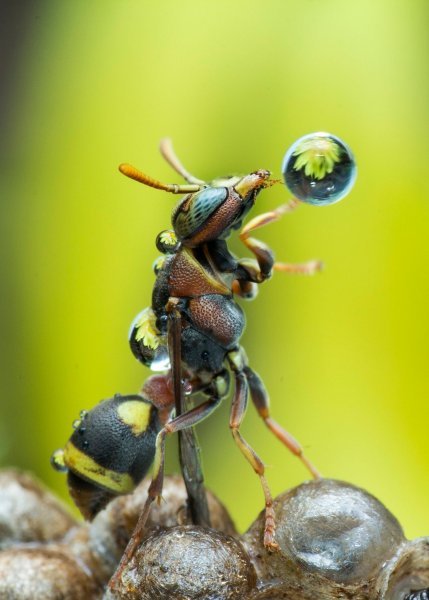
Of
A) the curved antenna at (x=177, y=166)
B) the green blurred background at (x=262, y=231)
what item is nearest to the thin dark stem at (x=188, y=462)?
the curved antenna at (x=177, y=166)

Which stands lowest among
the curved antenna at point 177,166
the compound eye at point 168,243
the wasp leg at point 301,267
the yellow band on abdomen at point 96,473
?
the yellow band on abdomen at point 96,473

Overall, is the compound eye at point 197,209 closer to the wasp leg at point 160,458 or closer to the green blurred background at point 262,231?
the wasp leg at point 160,458

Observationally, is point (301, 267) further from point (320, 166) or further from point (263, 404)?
point (320, 166)

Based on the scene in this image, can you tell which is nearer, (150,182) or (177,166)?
(150,182)

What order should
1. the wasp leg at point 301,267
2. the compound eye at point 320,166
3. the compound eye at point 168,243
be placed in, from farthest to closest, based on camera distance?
1. the wasp leg at point 301,267
2. the compound eye at point 168,243
3. the compound eye at point 320,166

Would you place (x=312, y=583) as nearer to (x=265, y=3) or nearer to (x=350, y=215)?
(x=350, y=215)

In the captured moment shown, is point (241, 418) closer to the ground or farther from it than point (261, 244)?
closer to the ground

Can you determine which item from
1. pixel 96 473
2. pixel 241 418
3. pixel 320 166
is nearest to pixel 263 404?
pixel 241 418
